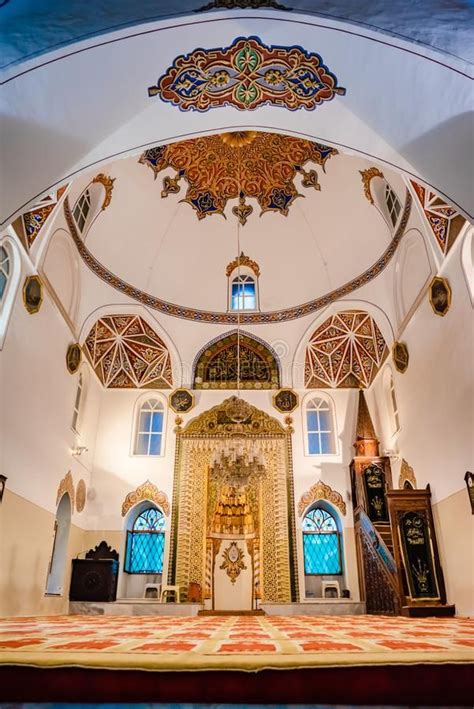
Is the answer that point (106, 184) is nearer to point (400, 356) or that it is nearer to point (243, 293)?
point (243, 293)

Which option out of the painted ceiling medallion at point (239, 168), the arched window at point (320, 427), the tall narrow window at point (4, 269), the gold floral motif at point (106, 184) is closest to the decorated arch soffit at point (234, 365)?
the arched window at point (320, 427)

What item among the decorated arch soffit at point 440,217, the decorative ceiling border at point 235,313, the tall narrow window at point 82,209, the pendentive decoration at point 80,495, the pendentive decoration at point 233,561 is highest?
the tall narrow window at point 82,209

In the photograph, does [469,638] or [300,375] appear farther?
[300,375]

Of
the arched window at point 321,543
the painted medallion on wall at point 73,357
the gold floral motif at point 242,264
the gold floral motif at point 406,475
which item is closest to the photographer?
the gold floral motif at point 406,475

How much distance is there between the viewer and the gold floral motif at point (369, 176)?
25.3ft

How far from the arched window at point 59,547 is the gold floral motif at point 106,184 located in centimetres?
539

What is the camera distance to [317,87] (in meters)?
Answer: 4.18

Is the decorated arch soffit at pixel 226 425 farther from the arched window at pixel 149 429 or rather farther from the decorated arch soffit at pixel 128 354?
the decorated arch soffit at pixel 128 354

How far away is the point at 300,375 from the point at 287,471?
223cm

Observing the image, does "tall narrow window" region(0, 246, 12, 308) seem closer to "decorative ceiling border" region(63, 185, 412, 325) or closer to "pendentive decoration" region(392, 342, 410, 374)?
"decorative ceiling border" region(63, 185, 412, 325)

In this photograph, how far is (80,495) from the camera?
8.99 metres

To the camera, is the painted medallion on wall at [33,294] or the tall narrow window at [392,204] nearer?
the painted medallion on wall at [33,294]

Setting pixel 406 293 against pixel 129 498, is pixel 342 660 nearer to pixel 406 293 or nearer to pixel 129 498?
pixel 406 293

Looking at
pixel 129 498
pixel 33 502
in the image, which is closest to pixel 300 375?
pixel 129 498
